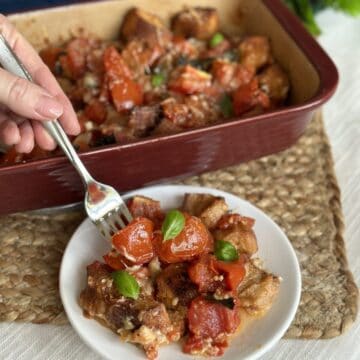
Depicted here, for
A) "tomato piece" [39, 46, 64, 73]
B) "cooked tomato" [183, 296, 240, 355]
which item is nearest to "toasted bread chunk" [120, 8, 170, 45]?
"tomato piece" [39, 46, 64, 73]

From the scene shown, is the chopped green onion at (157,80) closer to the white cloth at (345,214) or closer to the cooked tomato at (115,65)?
the cooked tomato at (115,65)

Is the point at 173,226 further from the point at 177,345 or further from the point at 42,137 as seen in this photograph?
the point at 42,137

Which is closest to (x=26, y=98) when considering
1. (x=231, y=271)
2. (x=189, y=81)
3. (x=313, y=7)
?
(x=231, y=271)

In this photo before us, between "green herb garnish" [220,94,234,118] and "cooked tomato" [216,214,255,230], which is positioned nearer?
"cooked tomato" [216,214,255,230]

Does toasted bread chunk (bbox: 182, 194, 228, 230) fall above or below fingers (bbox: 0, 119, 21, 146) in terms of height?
below

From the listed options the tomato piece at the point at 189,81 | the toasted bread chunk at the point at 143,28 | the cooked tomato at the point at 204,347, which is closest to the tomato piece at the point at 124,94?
the tomato piece at the point at 189,81

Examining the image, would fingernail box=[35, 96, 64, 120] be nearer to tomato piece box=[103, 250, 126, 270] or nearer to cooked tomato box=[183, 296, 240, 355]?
tomato piece box=[103, 250, 126, 270]
